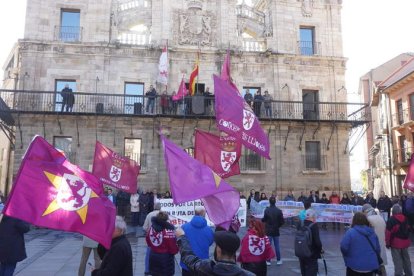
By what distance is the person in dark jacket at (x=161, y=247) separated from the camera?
6793 mm

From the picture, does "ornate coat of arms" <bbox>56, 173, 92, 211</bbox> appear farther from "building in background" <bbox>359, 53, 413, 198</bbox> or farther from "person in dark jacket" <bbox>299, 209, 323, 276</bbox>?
"building in background" <bbox>359, 53, 413, 198</bbox>

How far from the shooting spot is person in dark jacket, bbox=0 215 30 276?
264 inches

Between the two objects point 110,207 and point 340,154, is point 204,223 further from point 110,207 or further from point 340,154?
point 340,154

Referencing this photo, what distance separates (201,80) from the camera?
24.3m

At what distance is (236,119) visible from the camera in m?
10.4

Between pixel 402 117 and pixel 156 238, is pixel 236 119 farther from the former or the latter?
pixel 402 117

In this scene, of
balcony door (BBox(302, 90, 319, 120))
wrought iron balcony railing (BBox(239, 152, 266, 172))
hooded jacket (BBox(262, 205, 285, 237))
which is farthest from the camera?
balcony door (BBox(302, 90, 319, 120))

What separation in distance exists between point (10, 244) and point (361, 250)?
600 cm

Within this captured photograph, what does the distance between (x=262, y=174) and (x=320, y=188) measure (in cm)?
382

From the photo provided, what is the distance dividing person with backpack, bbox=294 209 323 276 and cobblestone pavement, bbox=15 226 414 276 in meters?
2.14

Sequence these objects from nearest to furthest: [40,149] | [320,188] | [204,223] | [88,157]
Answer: [40,149], [204,223], [88,157], [320,188]

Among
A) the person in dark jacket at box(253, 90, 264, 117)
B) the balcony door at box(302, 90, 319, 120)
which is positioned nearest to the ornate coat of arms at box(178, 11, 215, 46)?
the person in dark jacket at box(253, 90, 264, 117)

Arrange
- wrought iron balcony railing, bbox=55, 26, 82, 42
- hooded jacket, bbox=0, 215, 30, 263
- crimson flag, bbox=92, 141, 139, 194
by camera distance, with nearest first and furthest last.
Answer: hooded jacket, bbox=0, 215, 30, 263 < crimson flag, bbox=92, 141, 139, 194 < wrought iron balcony railing, bbox=55, 26, 82, 42

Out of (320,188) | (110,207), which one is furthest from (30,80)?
(110,207)
